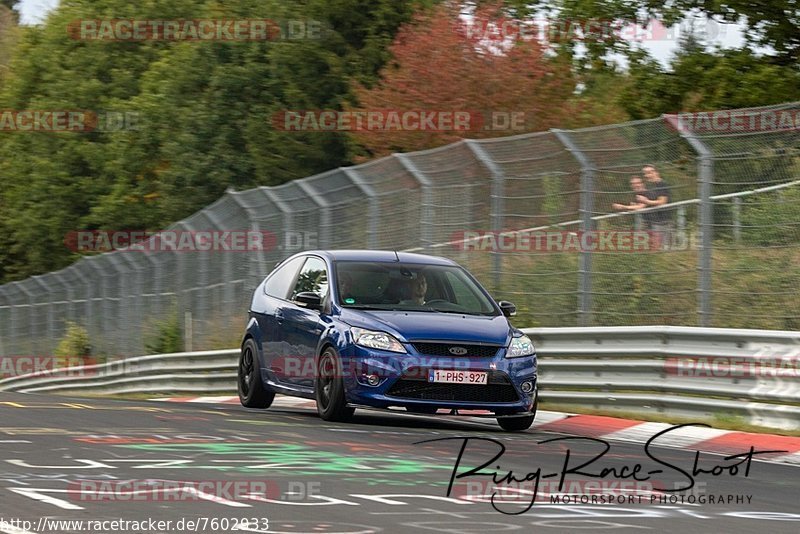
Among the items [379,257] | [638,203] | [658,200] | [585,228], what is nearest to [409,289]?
[379,257]

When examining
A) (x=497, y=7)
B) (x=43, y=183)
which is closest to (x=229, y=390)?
(x=497, y=7)

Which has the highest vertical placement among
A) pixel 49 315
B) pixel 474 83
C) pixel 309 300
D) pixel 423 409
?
pixel 474 83

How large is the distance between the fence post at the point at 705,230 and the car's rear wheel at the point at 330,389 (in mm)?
3605

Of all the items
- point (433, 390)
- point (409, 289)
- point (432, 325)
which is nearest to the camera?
point (433, 390)

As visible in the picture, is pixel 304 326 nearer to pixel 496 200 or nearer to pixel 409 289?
pixel 409 289

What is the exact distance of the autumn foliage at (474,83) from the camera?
33.5 meters

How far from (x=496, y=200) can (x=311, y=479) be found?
851cm

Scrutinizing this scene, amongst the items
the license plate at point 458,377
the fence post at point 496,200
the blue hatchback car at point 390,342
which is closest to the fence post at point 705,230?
the blue hatchback car at point 390,342

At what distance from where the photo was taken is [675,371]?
1402cm

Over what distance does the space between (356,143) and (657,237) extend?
2669 centimetres

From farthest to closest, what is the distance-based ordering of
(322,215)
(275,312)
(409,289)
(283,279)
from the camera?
1. (322,215)
2. (283,279)
3. (275,312)
4. (409,289)

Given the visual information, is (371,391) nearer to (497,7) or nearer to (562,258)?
(562,258)

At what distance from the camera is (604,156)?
15.6 metres

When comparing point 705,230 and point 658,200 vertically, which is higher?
point 658,200
